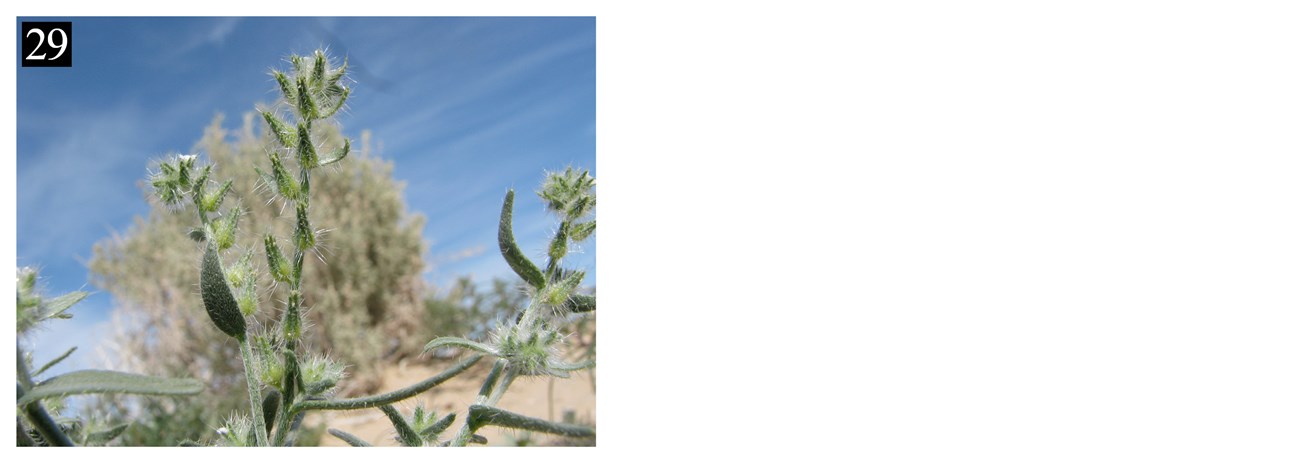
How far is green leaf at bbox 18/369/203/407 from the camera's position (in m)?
0.54

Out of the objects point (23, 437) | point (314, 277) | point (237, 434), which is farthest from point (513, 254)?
point (314, 277)

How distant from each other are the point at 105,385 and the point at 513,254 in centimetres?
31

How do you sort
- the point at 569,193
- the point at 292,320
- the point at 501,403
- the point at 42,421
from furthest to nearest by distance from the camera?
the point at 501,403
the point at 569,193
the point at 292,320
the point at 42,421

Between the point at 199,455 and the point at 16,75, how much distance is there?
672 millimetres

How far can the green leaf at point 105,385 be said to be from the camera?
0.54 meters

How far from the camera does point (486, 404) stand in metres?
0.68

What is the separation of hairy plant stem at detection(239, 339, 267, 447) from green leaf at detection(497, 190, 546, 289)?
0.22 m

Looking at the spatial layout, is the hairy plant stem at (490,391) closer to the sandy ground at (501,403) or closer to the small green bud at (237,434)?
the small green bud at (237,434)

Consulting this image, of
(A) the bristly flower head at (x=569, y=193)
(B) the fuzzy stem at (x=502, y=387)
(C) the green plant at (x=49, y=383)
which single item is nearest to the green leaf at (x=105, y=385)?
(C) the green plant at (x=49, y=383)

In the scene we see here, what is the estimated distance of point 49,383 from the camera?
56 cm

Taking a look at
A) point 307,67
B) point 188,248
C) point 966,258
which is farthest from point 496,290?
point 188,248

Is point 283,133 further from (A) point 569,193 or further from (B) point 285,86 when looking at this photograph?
(A) point 569,193

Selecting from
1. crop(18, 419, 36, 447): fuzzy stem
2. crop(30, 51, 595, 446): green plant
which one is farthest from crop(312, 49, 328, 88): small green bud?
crop(18, 419, 36, 447): fuzzy stem

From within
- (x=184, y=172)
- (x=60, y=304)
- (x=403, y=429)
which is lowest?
(x=403, y=429)
